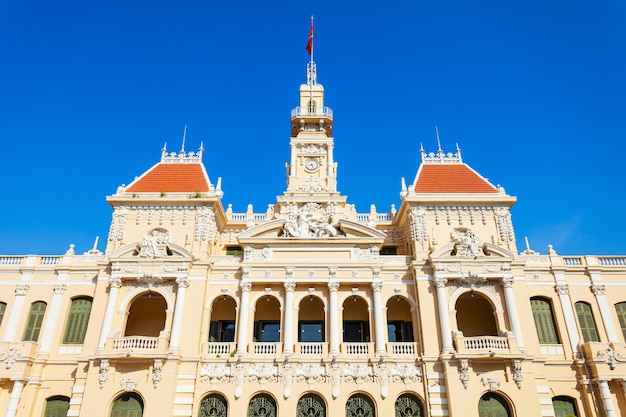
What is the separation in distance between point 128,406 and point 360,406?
13.1 m

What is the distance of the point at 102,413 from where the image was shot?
996 inches

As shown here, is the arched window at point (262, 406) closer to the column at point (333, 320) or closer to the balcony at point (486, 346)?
the column at point (333, 320)

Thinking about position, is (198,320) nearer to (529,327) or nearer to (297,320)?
(297,320)

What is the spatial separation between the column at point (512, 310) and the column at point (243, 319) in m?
15.9

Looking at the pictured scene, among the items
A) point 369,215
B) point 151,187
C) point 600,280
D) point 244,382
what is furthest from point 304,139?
point 600,280

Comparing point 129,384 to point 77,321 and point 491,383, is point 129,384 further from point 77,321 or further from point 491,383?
point 491,383

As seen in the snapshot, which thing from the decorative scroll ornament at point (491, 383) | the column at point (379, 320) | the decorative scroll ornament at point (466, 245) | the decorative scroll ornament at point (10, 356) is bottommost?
the decorative scroll ornament at point (491, 383)

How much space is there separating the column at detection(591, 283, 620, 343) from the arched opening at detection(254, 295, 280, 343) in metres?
20.8

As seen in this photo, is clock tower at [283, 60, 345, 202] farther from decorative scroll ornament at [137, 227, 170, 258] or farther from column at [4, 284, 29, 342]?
column at [4, 284, 29, 342]

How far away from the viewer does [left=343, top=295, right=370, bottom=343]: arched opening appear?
3039cm

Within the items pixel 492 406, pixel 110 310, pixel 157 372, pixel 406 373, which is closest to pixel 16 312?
pixel 110 310

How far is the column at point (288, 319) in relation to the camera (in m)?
27.4

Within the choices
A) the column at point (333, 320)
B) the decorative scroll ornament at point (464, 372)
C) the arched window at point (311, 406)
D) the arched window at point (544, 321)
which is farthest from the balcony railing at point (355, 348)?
the arched window at point (544, 321)

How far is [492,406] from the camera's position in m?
25.8
